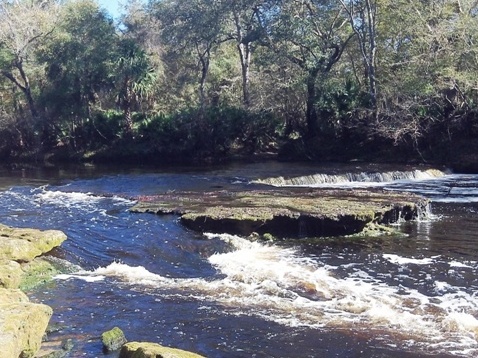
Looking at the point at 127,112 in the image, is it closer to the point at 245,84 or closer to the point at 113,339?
the point at 245,84

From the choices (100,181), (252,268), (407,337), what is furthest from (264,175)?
(407,337)

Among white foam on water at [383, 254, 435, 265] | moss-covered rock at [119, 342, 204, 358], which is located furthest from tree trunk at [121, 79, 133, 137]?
moss-covered rock at [119, 342, 204, 358]

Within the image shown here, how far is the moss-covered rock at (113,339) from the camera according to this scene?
9.76m

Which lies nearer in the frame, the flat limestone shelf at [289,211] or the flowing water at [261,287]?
the flowing water at [261,287]

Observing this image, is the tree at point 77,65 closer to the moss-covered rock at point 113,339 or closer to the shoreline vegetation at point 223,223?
the shoreline vegetation at point 223,223

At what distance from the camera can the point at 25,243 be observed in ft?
49.1

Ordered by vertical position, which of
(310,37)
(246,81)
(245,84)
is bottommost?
(245,84)

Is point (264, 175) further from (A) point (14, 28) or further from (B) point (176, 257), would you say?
(A) point (14, 28)

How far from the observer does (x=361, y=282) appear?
44.4 feet

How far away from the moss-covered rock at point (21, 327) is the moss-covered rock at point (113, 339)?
1.02 m

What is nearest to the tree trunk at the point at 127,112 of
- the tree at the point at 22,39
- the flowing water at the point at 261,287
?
the tree at the point at 22,39

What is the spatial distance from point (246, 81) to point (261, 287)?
1286 inches

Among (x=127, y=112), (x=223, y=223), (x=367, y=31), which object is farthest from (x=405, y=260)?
(x=127, y=112)

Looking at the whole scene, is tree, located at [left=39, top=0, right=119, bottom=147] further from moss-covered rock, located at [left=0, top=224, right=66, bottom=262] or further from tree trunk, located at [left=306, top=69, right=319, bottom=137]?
moss-covered rock, located at [left=0, top=224, right=66, bottom=262]
